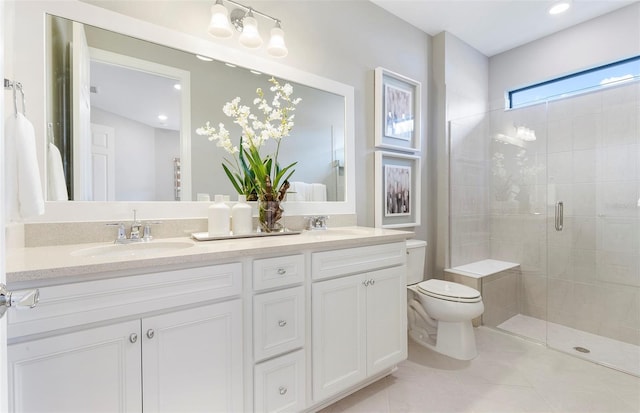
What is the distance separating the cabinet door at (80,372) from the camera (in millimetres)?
820

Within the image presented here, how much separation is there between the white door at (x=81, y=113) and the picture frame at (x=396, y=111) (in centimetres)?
174

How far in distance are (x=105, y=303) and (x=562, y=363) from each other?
8.60 ft

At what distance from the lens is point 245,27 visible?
1.63 metres

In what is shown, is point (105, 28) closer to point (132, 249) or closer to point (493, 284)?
point (132, 249)

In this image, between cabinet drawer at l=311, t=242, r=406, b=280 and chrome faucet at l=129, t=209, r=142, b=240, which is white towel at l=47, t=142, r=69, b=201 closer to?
chrome faucet at l=129, t=209, r=142, b=240

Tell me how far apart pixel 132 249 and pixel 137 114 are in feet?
2.14

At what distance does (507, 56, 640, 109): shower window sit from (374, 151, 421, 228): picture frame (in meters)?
1.29

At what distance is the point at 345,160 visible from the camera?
7.00 ft

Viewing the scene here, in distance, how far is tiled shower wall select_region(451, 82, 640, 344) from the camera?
2236mm

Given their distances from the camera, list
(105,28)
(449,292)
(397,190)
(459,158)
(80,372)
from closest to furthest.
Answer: (80,372) < (105,28) < (449,292) < (397,190) < (459,158)

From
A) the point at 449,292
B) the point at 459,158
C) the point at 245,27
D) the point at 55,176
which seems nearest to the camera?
the point at 55,176

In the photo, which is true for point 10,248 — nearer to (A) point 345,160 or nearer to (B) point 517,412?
(A) point 345,160

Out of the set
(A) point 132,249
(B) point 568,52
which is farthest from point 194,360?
→ (B) point 568,52

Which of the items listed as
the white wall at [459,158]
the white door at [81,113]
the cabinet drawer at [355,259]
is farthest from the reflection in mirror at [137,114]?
the white wall at [459,158]
